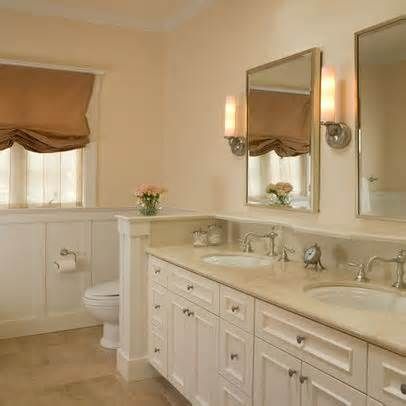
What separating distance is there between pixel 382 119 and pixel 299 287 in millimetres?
868

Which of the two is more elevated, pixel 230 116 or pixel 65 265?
pixel 230 116

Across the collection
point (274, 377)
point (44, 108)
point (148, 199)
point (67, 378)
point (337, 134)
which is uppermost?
point (44, 108)

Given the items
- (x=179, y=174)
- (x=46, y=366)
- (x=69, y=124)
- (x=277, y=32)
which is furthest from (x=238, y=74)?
(x=46, y=366)

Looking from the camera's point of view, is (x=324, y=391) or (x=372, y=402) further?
(x=324, y=391)

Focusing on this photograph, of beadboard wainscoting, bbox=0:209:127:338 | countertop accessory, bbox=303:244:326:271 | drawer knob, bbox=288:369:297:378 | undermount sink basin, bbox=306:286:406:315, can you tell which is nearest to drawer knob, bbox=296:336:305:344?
drawer knob, bbox=288:369:297:378

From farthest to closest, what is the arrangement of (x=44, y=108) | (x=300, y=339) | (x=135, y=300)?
(x=44, y=108), (x=135, y=300), (x=300, y=339)

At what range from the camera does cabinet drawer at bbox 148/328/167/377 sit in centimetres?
288

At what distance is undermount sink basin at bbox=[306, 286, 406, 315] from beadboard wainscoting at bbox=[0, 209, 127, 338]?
2576 mm

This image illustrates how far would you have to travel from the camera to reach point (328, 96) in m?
2.40

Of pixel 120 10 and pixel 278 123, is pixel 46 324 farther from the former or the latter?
pixel 120 10

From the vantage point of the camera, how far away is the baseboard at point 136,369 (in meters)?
3.12

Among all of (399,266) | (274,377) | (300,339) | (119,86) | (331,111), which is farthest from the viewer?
(119,86)

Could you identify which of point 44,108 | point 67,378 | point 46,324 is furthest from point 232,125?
point 46,324

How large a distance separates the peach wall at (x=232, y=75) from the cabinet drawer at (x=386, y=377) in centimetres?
105
